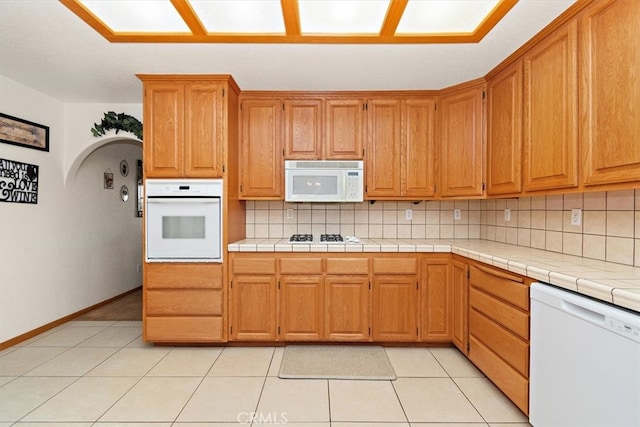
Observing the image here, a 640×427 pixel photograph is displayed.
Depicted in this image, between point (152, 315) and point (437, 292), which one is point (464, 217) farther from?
point (152, 315)

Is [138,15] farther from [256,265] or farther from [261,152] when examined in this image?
[256,265]

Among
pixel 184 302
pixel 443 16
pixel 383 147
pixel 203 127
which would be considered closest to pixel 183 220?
pixel 184 302

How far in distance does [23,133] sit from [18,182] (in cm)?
45

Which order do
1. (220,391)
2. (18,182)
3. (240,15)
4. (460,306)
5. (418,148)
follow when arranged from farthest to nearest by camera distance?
(418,148)
(18,182)
(460,306)
(220,391)
(240,15)

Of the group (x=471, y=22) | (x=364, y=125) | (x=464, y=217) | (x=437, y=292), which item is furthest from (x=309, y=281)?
(x=471, y=22)

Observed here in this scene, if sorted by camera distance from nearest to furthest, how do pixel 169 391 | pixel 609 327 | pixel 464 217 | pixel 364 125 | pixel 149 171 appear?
pixel 609 327
pixel 169 391
pixel 149 171
pixel 364 125
pixel 464 217

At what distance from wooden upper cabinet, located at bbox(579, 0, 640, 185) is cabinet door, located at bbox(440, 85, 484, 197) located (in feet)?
3.30

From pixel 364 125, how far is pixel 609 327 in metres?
2.23

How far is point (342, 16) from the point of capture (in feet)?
6.07

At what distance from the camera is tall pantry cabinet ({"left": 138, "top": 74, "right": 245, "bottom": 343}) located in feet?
8.52

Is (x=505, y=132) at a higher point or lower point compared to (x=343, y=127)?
lower

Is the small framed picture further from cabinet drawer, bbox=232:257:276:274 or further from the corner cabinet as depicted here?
cabinet drawer, bbox=232:257:276:274

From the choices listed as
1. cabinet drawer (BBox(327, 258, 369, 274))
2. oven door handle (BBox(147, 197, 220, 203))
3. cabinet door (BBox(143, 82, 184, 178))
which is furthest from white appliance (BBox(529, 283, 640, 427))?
cabinet door (BBox(143, 82, 184, 178))

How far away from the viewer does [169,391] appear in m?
2.06
